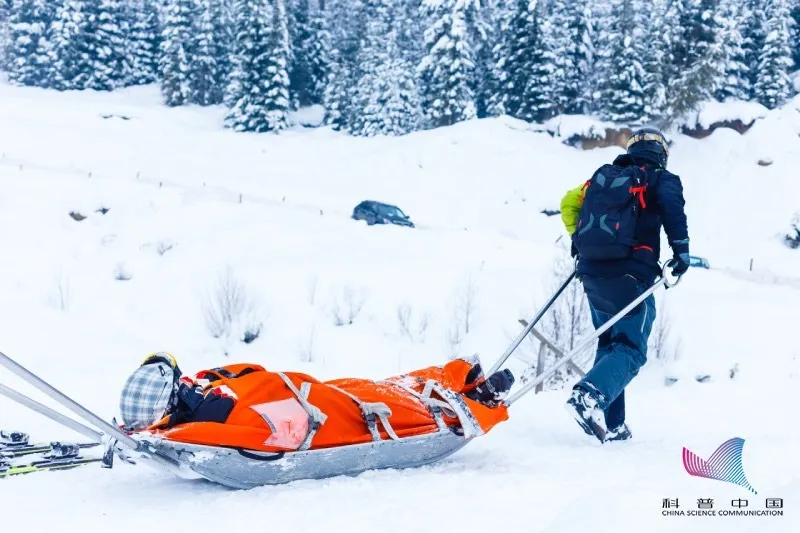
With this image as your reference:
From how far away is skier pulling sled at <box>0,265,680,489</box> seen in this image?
2.72m

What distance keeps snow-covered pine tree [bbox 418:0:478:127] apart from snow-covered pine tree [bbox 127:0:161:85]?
21984mm

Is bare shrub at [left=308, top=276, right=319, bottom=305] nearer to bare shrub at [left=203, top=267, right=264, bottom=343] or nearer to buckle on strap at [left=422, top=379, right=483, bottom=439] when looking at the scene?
bare shrub at [left=203, top=267, right=264, bottom=343]

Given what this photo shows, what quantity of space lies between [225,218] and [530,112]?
20.3 m

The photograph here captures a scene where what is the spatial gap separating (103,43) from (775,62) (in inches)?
1575

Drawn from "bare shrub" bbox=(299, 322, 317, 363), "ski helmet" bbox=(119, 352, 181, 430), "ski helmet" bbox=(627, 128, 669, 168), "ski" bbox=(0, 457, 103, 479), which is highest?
"ski helmet" bbox=(627, 128, 669, 168)

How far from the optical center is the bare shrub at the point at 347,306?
41.5 ft

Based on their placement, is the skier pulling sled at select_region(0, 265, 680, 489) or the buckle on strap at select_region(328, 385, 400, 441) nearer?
the skier pulling sled at select_region(0, 265, 680, 489)

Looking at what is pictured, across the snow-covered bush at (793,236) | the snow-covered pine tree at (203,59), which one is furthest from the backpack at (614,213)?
the snow-covered pine tree at (203,59)

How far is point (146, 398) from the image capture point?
291 cm

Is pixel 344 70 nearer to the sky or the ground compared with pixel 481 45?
nearer to the ground

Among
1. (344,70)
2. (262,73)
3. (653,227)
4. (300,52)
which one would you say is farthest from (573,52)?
(653,227)

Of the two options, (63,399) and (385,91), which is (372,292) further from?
(385,91)

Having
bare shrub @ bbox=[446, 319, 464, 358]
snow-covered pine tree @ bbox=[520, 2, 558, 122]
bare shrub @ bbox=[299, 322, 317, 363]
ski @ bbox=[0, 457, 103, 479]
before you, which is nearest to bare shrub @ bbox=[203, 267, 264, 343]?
bare shrub @ bbox=[299, 322, 317, 363]

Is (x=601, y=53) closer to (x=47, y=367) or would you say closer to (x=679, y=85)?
(x=679, y=85)
